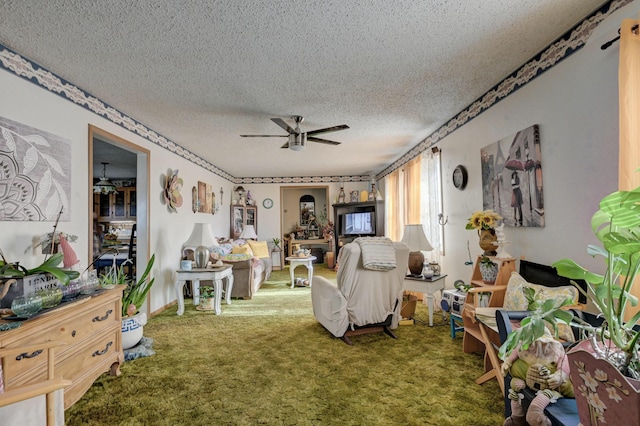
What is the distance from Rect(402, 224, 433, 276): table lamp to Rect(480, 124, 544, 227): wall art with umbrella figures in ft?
2.57

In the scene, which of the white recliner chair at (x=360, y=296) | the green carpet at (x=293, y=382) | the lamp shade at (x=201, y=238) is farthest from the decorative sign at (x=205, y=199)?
the white recliner chair at (x=360, y=296)

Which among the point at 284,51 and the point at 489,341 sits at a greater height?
the point at 284,51

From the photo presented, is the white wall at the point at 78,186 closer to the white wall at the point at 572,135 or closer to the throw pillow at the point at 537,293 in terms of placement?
the throw pillow at the point at 537,293

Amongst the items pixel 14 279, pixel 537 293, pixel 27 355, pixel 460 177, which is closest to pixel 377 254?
pixel 537 293

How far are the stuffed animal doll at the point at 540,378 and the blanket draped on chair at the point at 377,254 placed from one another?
4.86ft

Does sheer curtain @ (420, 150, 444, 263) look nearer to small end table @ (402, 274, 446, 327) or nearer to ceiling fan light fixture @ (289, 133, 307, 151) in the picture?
small end table @ (402, 274, 446, 327)

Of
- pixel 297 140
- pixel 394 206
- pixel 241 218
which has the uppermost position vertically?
pixel 297 140

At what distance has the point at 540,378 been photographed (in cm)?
122

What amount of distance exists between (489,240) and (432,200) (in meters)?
1.73

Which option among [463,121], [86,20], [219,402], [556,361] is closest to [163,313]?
[219,402]

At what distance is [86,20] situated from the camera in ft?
5.87

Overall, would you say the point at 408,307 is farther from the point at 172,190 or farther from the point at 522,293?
the point at 172,190

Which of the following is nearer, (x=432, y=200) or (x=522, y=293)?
(x=522, y=293)

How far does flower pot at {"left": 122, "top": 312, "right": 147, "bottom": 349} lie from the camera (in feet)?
8.72
